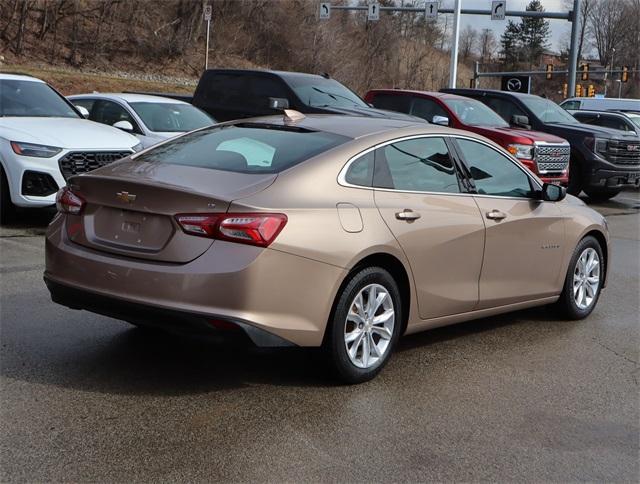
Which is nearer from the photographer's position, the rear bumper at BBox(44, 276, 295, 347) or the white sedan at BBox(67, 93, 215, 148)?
the rear bumper at BBox(44, 276, 295, 347)

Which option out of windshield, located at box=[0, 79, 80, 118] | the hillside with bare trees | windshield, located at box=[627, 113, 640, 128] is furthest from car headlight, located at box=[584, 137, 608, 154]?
the hillside with bare trees

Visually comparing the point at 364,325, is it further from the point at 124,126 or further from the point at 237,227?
the point at 124,126

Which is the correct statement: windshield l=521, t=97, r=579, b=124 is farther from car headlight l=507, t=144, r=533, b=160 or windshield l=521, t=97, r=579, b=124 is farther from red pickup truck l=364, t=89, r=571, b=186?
car headlight l=507, t=144, r=533, b=160

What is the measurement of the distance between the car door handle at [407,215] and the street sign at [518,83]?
88.2 ft

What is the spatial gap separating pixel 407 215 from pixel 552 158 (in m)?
9.66

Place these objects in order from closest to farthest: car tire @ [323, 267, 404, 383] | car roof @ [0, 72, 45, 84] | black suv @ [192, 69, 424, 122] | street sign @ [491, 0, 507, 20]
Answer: car tire @ [323, 267, 404, 383]
car roof @ [0, 72, 45, 84]
black suv @ [192, 69, 424, 122]
street sign @ [491, 0, 507, 20]

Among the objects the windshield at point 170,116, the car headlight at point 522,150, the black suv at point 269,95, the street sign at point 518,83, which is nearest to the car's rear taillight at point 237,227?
the windshield at point 170,116

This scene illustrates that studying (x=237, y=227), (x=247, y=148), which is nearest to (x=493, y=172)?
(x=247, y=148)

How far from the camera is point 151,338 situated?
18.9 feet

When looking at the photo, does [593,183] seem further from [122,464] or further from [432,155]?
[122,464]

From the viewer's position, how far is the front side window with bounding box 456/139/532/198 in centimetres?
604

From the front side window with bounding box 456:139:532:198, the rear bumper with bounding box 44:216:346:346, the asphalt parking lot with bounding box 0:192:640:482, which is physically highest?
the front side window with bounding box 456:139:532:198

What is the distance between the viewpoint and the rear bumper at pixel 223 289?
4367mm

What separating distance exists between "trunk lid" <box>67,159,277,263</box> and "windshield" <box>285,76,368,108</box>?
9.02 meters
